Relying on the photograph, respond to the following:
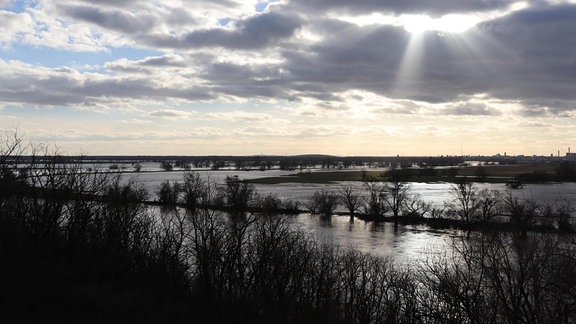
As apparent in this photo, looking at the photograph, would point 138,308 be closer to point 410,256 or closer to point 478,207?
point 410,256

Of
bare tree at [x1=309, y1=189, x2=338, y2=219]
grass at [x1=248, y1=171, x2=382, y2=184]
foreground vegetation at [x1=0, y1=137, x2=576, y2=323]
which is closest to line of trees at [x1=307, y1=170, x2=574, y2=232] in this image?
bare tree at [x1=309, y1=189, x2=338, y2=219]

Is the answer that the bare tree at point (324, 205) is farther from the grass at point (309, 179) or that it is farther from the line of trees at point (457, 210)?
the grass at point (309, 179)

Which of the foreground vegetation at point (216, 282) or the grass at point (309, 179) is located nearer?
the foreground vegetation at point (216, 282)

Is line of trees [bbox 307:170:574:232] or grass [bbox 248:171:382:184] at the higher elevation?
grass [bbox 248:171:382:184]

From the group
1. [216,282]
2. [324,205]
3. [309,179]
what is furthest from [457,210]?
[309,179]

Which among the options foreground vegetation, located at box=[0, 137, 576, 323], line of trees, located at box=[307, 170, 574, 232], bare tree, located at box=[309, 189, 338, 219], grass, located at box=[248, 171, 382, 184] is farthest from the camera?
grass, located at box=[248, 171, 382, 184]

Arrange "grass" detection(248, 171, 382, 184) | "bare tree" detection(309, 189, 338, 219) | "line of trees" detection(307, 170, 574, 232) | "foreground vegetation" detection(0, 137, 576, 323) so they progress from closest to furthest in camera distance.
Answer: "foreground vegetation" detection(0, 137, 576, 323) → "line of trees" detection(307, 170, 574, 232) → "bare tree" detection(309, 189, 338, 219) → "grass" detection(248, 171, 382, 184)

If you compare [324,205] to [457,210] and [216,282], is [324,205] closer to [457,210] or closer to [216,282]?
[457,210]

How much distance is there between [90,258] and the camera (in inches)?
803

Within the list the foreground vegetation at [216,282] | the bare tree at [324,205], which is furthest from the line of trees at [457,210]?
the foreground vegetation at [216,282]

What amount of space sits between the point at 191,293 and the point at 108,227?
8.87 meters

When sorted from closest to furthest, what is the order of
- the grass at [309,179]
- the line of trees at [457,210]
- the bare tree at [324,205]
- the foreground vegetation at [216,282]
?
the foreground vegetation at [216,282]
the line of trees at [457,210]
the bare tree at [324,205]
the grass at [309,179]

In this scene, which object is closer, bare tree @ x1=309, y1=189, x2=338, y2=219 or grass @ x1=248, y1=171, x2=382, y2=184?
bare tree @ x1=309, y1=189, x2=338, y2=219

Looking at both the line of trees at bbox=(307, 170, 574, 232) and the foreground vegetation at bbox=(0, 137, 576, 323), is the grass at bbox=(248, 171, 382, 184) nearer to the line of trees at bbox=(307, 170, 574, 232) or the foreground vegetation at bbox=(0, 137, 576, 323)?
the line of trees at bbox=(307, 170, 574, 232)
